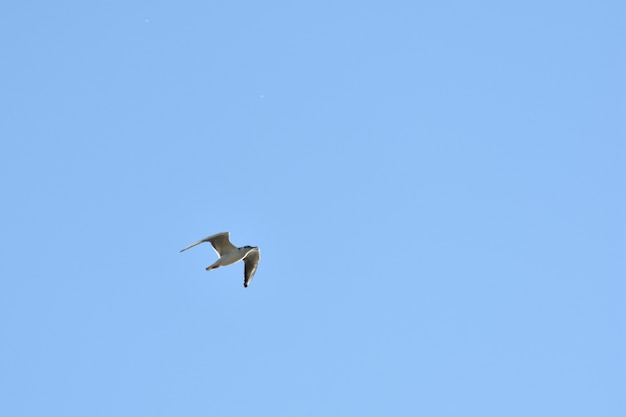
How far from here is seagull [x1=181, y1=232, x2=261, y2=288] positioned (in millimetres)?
45000

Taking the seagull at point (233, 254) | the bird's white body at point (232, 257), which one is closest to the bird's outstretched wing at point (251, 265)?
the seagull at point (233, 254)

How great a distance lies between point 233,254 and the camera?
1777 inches

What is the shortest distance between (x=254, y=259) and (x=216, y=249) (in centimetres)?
145

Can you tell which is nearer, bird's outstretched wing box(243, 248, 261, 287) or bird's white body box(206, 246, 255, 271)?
bird's white body box(206, 246, 255, 271)

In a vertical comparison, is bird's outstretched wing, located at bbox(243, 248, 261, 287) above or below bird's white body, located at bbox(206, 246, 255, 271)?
above

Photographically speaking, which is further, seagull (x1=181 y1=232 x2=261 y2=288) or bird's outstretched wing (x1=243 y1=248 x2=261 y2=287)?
bird's outstretched wing (x1=243 y1=248 x2=261 y2=287)

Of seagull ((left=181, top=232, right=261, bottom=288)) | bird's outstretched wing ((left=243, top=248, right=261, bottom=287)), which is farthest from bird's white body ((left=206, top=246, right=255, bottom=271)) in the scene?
bird's outstretched wing ((left=243, top=248, right=261, bottom=287))

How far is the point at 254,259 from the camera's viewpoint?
4638cm

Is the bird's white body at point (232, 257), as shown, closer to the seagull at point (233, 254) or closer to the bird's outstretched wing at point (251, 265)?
the seagull at point (233, 254)

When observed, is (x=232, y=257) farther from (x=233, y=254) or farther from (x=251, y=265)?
(x=251, y=265)

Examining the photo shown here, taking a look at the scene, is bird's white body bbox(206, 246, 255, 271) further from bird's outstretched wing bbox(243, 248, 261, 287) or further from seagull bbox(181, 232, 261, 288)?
bird's outstretched wing bbox(243, 248, 261, 287)

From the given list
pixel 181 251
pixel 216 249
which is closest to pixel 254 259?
pixel 216 249

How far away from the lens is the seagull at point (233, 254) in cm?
4500

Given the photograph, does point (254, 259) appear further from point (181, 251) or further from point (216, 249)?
point (181, 251)
